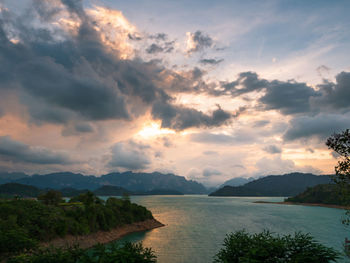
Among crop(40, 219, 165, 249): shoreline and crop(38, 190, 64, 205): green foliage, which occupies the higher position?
crop(38, 190, 64, 205): green foliage

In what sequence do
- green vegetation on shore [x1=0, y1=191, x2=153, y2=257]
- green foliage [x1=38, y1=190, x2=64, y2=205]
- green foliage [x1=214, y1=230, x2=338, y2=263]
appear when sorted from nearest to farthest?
green foliage [x1=214, y1=230, x2=338, y2=263]
green vegetation on shore [x1=0, y1=191, x2=153, y2=257]
green foliage [x1=38, y1=190, x2=64, y2=205]

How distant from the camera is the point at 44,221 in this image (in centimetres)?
6034

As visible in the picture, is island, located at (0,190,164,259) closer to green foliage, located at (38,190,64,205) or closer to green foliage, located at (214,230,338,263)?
green foliage, located at (38,190,64,205)

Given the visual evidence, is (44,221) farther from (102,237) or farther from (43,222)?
(102,237)

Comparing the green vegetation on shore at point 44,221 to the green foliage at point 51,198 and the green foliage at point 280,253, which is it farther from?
the green foliage at point 280,253

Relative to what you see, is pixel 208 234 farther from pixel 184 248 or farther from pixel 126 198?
pixel 126 198

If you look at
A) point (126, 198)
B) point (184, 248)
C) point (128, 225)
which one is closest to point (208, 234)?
point (184, 248)

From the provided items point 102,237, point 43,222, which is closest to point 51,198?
point 102,237

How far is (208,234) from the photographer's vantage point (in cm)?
8806

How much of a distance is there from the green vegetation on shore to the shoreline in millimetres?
1400

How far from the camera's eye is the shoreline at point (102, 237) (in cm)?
6062

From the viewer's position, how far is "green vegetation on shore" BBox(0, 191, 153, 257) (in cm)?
4400

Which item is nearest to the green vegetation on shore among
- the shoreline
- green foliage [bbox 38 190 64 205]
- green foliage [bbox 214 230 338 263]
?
green foliage [bbox 38 190 64 205]

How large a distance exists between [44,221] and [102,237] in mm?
21703
